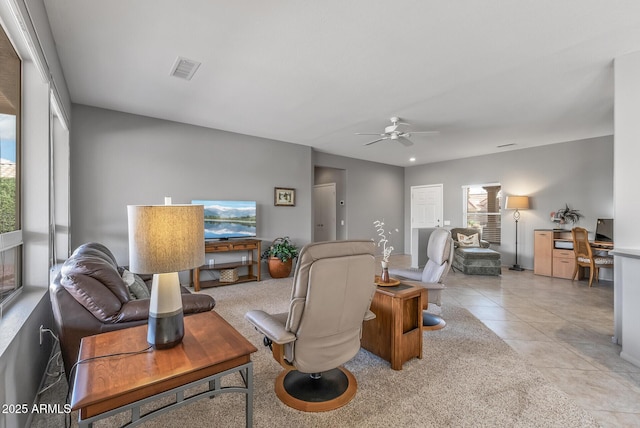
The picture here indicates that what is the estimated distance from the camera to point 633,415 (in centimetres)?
187

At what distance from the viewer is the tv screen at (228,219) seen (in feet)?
16.7

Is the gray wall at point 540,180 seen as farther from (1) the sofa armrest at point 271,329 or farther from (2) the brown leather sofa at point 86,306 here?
(2) the brown leather sofa at point 86,306

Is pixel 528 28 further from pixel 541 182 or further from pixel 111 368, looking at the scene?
pixel 541 182

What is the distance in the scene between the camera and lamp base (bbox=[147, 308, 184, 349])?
54.4 inches

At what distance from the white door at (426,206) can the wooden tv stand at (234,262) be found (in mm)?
5211

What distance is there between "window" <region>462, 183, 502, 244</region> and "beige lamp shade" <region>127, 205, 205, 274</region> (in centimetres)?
766

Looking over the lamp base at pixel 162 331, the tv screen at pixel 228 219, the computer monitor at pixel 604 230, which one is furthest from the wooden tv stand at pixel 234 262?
the computer monitor at pixel 604 230

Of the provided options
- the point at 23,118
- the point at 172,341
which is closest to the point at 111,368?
the point at 172,341

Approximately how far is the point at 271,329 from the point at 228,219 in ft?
12.7

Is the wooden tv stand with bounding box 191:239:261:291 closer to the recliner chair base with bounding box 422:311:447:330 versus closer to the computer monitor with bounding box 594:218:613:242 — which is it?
the recliner chair base with bounding box 422:311:447:330

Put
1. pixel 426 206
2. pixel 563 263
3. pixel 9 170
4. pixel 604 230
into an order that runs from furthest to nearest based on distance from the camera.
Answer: pixel 426 206 → pixel 563 263 → pixel 604 230 → pixel 9 170

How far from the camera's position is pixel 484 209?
7.35 meters

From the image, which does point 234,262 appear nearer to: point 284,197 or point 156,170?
point 284,197

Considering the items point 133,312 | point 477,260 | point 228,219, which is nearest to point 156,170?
point 228,219
